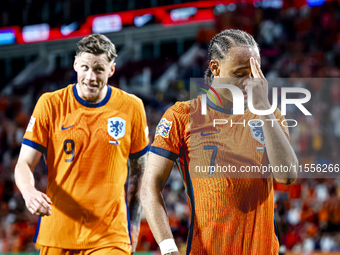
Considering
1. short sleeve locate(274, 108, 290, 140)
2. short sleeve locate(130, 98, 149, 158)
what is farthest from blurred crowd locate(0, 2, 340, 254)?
short sleeve locate(274, 108, 290, 140)

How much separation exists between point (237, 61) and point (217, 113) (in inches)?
11.7

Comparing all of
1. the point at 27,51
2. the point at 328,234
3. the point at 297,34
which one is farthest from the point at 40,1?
the point at 328,234

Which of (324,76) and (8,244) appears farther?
(324,76)

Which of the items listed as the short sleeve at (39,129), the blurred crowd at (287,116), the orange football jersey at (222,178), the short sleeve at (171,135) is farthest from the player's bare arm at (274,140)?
the blurred crowd at (287,116)

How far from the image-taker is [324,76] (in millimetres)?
13266

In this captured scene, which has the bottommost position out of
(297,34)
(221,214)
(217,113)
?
(221,214)

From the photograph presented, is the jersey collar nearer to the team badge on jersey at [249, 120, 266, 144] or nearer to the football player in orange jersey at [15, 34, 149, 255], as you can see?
the football player in orange jersey at [15, 34, 149, 255]

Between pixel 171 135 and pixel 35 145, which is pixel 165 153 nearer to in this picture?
pixel 171 135

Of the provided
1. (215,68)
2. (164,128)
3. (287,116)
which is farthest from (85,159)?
(287,116)

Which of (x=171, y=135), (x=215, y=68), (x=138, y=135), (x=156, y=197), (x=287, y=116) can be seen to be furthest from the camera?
(x=287, y=116)

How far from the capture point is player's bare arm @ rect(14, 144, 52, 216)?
272 cm

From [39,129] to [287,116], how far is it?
16.2ft

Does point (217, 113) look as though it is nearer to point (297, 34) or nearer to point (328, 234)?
point (328, 234)

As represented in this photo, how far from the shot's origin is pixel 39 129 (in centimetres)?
329
